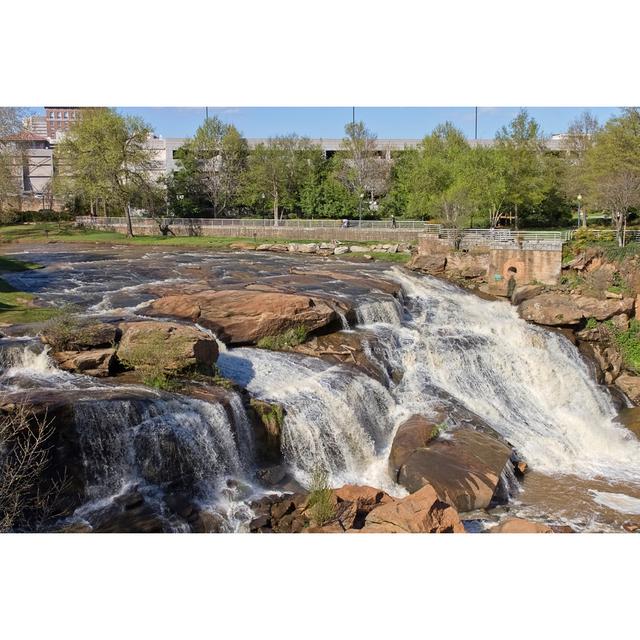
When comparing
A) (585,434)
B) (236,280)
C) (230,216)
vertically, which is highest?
(230,216)

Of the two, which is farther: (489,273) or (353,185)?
(353,185)

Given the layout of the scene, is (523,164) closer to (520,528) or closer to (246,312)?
(246,312)

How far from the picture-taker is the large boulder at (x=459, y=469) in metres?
12.7

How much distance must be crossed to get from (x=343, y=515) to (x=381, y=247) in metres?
25.9

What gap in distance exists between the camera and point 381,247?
35688 mm

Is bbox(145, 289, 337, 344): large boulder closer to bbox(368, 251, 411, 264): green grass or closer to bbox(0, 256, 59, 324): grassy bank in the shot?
bbox(0, 256, 59, 324): grassy bank

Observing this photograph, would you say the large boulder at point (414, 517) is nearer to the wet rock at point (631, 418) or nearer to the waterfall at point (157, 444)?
the waterfall at point (157, 444)

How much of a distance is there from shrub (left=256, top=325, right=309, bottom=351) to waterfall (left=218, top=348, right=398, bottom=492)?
0.43 metres

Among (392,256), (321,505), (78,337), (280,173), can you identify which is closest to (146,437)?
(78,337)

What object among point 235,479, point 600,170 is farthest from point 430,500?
point 600,170

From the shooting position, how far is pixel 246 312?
17453 mm

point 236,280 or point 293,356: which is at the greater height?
point 236,280

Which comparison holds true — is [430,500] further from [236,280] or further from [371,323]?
[236,280]

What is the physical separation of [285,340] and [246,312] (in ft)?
4.18
